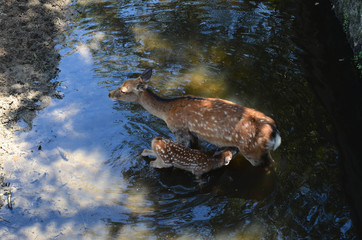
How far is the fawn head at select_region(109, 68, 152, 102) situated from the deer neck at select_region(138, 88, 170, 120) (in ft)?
0.29

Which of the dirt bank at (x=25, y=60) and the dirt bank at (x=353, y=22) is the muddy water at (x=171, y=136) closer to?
the dirt bank at (x=25, y=60)

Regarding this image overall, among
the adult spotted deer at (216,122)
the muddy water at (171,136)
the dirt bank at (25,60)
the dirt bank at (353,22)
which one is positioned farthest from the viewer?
the dirt bank at (353,22)

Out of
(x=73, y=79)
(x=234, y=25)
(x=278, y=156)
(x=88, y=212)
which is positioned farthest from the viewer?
(x=234, y=25)

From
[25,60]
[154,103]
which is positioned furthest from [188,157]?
[25,60]

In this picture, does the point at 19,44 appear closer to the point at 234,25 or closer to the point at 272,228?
the point at 234,25

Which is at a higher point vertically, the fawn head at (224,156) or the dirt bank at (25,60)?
the dirt bank at (25,60)

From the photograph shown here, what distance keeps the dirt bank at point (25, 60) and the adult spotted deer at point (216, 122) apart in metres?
1.74

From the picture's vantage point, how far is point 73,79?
7.07 m

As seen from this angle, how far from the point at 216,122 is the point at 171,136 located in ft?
3.10

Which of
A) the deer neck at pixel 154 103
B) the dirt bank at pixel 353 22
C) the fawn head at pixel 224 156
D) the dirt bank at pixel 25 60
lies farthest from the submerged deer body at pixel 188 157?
the dirt bank at pixel 353 22

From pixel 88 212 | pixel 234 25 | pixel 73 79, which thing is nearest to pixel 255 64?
pixel 234 25

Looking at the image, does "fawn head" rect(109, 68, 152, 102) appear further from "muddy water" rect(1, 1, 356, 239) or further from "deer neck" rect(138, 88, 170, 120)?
"muddy water" rect(1, 1, 356, 239)

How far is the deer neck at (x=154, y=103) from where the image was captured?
18.6ft

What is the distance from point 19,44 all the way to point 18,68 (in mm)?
770
